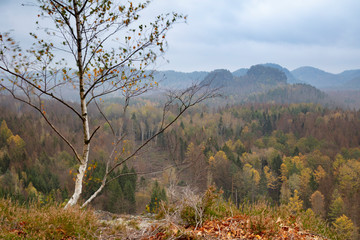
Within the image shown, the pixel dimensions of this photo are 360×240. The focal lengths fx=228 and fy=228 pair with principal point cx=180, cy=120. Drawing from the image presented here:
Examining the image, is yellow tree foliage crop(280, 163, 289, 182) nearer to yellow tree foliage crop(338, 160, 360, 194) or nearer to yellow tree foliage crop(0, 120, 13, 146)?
yellow tree foliage crop(338, 160, 360, 194)

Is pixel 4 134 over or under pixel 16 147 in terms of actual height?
over

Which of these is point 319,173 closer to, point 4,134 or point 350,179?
point 350,179

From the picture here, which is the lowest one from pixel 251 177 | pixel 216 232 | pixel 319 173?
pixel 251 177

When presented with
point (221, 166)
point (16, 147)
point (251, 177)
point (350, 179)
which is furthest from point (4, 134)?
point (350, 179)

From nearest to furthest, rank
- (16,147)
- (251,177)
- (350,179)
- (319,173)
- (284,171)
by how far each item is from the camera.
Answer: (350,179)
(251,177)
(319,173)
(284,171)
(16,147)

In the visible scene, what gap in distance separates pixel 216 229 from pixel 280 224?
1.34m

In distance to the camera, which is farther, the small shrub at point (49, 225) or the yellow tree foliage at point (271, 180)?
the yellow tree foliage at point (271, 180)

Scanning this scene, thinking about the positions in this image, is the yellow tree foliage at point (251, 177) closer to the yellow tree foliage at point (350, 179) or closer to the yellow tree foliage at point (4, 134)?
the yellow tree foliage at point (350, 179)

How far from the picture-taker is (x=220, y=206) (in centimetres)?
560

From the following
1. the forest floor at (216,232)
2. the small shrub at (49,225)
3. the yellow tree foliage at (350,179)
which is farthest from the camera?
the yellow tree foliage at (350,179)

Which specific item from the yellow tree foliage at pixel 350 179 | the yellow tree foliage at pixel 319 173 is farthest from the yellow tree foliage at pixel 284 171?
the yellow tree foliage at pixel 350 179

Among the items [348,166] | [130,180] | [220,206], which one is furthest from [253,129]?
[220,206]

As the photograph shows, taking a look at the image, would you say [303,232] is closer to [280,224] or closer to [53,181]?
[280,224]

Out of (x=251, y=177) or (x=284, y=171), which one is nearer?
(x=251, y=177)
